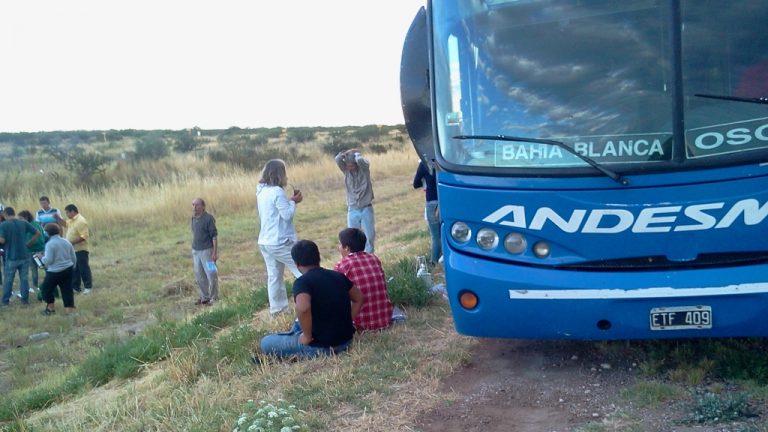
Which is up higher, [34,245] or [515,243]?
[515,243]

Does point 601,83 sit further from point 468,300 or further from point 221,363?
point 221,363

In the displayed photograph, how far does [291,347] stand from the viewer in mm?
6148

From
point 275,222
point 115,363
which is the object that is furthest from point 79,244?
point 275,222

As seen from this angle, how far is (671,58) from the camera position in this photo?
459 cm

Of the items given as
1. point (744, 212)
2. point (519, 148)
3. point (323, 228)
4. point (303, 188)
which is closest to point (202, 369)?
point (519, 148)

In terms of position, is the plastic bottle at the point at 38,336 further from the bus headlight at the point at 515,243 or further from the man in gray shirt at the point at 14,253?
the bus headlight at the point at 515,243

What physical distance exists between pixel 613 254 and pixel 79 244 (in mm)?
10884

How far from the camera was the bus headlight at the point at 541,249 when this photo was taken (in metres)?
4.78

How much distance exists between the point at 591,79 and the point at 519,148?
0.59 metres

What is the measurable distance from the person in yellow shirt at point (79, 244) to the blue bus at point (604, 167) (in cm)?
978

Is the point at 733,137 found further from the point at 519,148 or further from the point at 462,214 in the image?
the point at 462,214

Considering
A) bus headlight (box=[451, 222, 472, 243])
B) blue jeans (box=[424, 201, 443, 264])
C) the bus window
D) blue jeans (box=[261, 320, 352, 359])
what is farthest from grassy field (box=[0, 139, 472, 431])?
the bus window

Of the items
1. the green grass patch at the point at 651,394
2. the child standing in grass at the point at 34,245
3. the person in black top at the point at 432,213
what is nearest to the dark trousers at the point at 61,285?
the child standing in grass at the point at 34,245

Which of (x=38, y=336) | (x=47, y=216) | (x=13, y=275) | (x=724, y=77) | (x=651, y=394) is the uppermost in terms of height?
(x=724, y=77)
